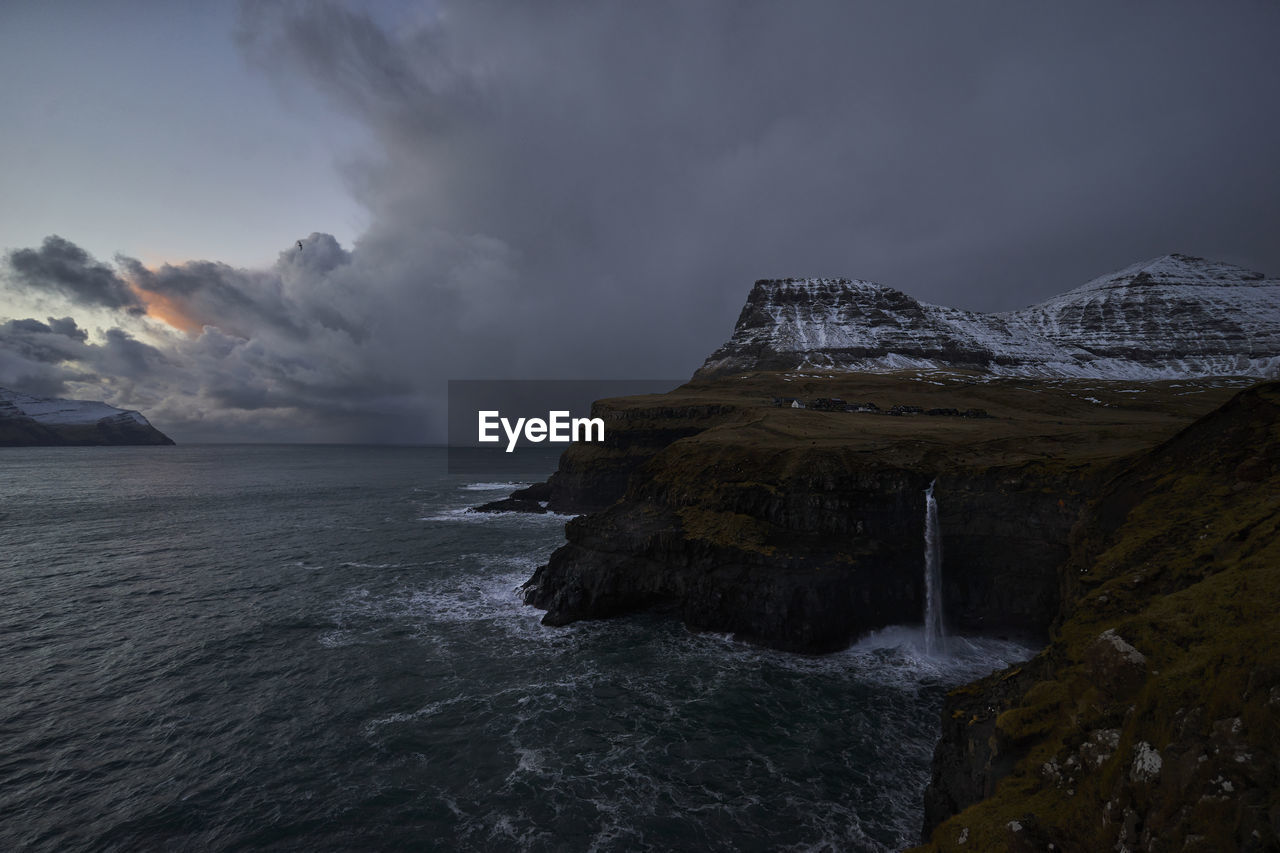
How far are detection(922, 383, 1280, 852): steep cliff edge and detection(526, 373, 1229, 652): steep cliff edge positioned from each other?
14.0m

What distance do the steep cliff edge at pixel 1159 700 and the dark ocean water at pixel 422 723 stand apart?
662 cm

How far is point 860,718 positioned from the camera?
24062 mm

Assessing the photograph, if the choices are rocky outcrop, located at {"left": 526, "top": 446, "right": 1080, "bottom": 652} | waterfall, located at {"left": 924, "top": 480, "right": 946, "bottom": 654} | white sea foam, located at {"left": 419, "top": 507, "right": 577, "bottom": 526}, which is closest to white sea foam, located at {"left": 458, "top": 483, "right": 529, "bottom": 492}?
white sea foam, located at {"left": 419, "top": 507, "right": 577, "bottom": 526}

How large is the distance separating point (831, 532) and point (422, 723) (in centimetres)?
2853

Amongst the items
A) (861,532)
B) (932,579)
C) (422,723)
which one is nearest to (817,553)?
(861,532)

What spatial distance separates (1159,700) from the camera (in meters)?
9.30

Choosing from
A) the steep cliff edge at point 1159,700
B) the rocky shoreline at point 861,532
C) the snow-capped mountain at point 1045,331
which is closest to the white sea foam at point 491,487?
the snow-capped mountain at point 1045,331

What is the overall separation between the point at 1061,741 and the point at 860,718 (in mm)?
14904

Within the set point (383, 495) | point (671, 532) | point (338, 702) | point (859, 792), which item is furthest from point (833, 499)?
point (383, 495)

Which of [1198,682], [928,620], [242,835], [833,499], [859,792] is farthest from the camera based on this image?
[833,499]

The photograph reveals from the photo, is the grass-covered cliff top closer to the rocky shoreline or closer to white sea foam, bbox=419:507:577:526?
the rocky shoreline

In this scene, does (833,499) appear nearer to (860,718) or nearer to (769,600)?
(769,600)

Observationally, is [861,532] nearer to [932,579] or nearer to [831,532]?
[831,532]

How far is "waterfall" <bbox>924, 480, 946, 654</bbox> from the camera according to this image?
31.8 metres
